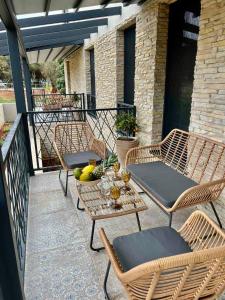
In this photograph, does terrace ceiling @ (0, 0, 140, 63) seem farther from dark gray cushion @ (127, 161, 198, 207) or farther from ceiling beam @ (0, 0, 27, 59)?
dark gray cushion @ (127, 161, 198, 207)

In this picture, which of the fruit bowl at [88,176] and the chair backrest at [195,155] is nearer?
the fruit bowl at [88,176]

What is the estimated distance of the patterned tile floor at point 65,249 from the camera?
1.58m

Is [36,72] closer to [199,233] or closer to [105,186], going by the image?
[105,186]

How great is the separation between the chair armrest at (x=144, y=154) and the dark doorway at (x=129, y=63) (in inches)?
82.7

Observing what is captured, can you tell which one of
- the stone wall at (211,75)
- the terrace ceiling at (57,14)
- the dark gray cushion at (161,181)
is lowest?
the dark gray cushion at (161,181)

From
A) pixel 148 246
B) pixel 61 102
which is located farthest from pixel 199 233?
pixel 61 102

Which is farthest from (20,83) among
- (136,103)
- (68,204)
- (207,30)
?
(207,30)

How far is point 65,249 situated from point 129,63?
3.96 meters

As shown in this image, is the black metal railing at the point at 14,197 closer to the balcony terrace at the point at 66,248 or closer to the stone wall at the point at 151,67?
the balcony terrace at the point at 66,248

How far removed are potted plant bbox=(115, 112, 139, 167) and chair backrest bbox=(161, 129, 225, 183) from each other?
43.5 inches

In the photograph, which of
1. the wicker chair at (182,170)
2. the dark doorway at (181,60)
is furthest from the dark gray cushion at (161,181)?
the dark doorway at (181,60)

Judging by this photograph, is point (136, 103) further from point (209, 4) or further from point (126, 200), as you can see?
point (126, 200)

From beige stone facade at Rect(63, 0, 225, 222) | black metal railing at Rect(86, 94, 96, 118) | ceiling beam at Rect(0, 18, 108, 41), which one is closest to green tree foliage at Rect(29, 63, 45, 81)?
black metal railing at Rect(86, 94, 96, 118)

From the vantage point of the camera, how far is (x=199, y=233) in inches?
56.2
